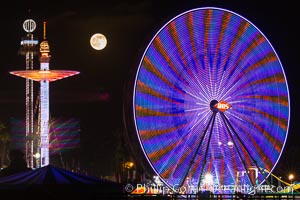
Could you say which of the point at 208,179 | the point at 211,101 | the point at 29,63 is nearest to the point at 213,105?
the point at 211,101

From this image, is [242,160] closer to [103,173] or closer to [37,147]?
[103,173]

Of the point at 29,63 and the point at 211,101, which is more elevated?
the point at 29,63

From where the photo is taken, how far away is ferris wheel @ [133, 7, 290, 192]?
25297 mm

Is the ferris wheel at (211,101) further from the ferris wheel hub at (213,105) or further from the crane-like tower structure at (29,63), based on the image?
the crane-like tower structure at (29,63)

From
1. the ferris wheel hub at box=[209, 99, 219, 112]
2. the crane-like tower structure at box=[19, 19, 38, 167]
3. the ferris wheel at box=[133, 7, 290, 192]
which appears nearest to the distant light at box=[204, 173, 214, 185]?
the ferris wheel at box=[133, 7, 290, 192]

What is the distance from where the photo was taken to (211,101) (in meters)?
27.8

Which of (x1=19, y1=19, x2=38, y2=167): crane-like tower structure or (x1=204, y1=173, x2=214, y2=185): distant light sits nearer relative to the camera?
(x1=204, y1=173, x2=214, y2=185): distant light

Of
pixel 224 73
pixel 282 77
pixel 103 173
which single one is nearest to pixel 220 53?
pixel 224 73

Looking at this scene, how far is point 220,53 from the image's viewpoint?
28.2m

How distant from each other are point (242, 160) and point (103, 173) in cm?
4034

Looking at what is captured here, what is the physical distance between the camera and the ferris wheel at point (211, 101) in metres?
25.3

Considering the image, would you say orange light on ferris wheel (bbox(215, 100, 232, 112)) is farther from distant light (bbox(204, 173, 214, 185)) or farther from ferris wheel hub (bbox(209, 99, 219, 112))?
distant light (bbox(204, 173, 214, 185))

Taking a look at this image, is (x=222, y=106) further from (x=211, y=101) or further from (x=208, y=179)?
(x=208, y=179)

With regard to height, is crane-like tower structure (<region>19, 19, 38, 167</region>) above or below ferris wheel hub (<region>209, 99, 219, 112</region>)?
above
